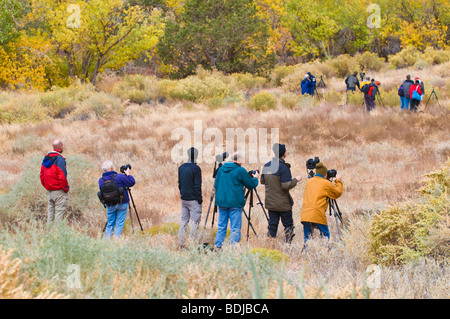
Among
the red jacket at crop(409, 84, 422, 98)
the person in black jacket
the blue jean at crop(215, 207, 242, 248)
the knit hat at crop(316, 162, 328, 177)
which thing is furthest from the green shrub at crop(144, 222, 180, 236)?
the red jacket at crop(409, 84, 422, 98)

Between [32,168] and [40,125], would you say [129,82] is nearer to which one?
[40,125]

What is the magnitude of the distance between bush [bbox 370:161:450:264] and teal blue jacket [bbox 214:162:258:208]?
6.18 ft

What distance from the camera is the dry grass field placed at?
3959 mm

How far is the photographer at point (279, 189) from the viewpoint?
260 inches

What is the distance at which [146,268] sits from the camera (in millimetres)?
4176

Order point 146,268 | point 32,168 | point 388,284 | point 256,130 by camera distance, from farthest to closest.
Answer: point 256,130 < point 32,168 < point 388,284 < point 146,268

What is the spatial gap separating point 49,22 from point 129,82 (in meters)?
7.02

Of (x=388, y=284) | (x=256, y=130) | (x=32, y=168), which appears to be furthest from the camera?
(x=256, y=130)

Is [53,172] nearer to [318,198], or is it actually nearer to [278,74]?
[318,198]

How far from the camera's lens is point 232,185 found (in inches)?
254

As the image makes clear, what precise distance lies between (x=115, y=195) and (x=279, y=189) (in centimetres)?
255

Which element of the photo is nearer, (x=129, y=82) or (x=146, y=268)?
(x=146, y=268)

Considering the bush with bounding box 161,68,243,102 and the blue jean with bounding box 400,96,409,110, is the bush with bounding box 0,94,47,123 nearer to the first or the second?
the bush with bounding box 161,68,243,102
